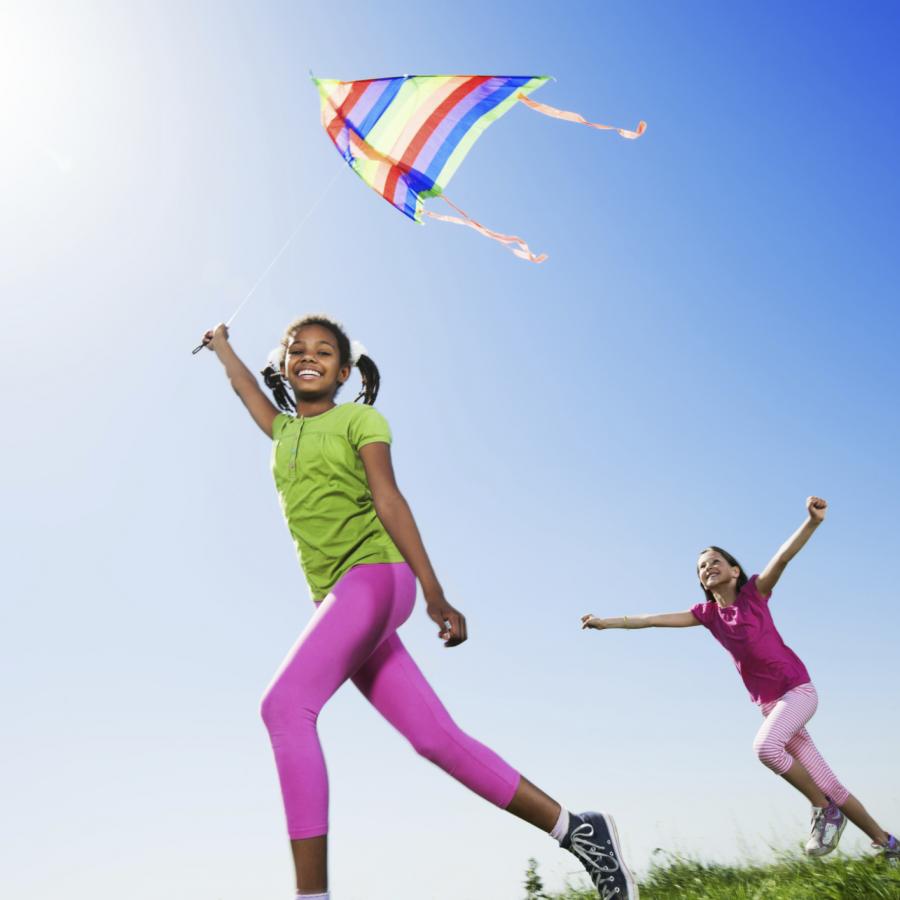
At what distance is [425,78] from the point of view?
626 centimetres

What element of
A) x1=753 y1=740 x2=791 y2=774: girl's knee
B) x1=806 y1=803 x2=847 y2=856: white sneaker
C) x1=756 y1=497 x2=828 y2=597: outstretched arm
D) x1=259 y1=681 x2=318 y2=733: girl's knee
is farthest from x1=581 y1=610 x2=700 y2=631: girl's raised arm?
x1=259 y1=681 x2=318 y2=733: girl's knee

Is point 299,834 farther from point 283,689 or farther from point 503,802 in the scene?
point 503,802

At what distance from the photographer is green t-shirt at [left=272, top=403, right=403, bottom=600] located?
355 centimetres

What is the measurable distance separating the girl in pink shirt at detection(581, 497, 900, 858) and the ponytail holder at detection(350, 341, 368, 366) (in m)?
3.24

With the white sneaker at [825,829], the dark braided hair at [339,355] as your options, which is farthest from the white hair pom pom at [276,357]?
the white sneaker at [825,829]

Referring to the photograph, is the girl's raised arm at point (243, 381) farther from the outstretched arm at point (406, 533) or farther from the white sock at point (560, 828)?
the white sock at point (560, 828)

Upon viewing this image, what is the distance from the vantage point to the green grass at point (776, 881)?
344 cm

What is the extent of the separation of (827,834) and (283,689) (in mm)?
4216

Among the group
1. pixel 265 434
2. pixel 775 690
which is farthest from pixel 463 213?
pixel 775 690

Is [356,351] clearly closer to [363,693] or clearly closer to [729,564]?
[363,693]

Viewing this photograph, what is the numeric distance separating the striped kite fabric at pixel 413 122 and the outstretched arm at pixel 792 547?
3.27 m

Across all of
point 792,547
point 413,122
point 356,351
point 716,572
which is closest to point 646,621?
point 716,572

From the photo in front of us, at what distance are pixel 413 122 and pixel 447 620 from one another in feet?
14.0

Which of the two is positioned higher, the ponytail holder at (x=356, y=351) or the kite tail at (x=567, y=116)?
the kite tail at (x=567, y=116)
